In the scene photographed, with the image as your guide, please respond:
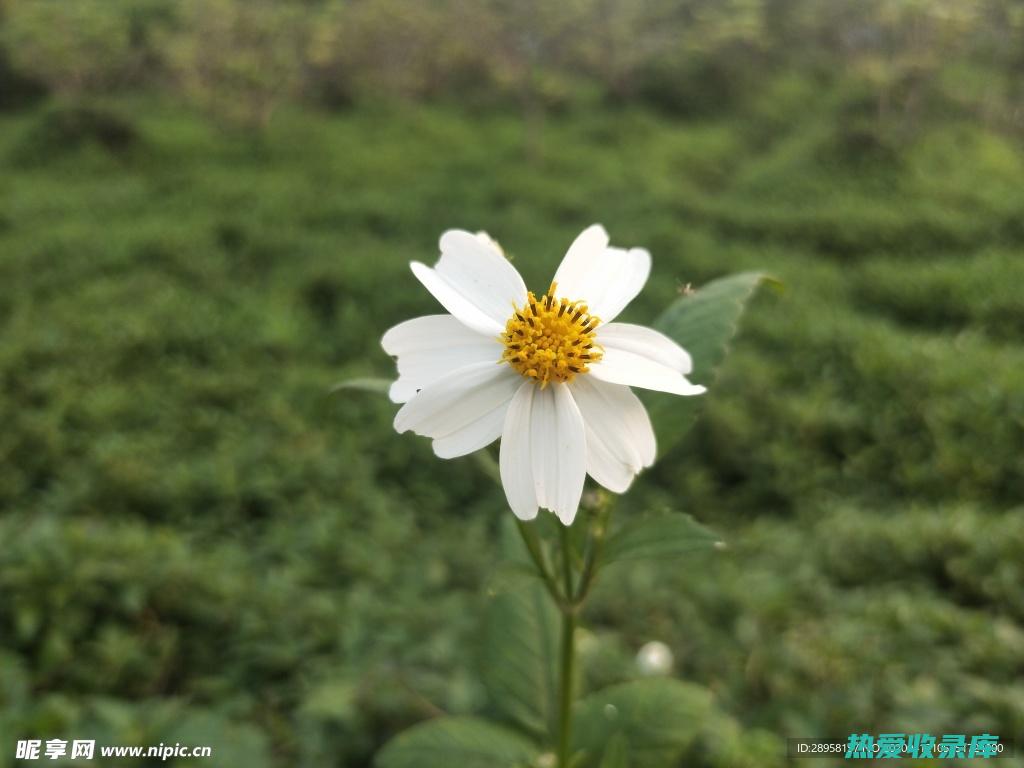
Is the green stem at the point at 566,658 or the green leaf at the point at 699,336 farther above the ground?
the green leaf at the point at 699,336

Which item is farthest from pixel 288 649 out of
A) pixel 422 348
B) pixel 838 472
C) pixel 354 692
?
pixel 838 472

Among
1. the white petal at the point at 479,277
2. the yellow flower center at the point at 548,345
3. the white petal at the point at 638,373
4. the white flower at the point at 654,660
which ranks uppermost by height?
the white petal at the point at 479,277

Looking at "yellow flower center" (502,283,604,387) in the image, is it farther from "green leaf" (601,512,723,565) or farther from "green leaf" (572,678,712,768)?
"green leaf" (572,678,712,768)

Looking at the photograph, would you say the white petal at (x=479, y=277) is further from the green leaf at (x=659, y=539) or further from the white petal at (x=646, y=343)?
the green leaf at (x=659, y=539)

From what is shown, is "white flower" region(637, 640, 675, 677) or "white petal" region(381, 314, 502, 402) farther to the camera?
"white flower" region(637, 640, 675, 677)

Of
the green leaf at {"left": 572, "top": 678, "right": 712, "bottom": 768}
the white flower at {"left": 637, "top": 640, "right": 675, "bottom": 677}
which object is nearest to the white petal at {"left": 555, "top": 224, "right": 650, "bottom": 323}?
the green leaf at {"left": 572, "top": 678, "right": 712, "bottom": 768}

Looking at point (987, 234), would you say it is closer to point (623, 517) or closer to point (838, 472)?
point (838, 472)

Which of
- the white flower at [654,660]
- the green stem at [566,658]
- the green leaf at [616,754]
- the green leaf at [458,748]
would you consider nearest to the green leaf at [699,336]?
the green stem at [566,658]
